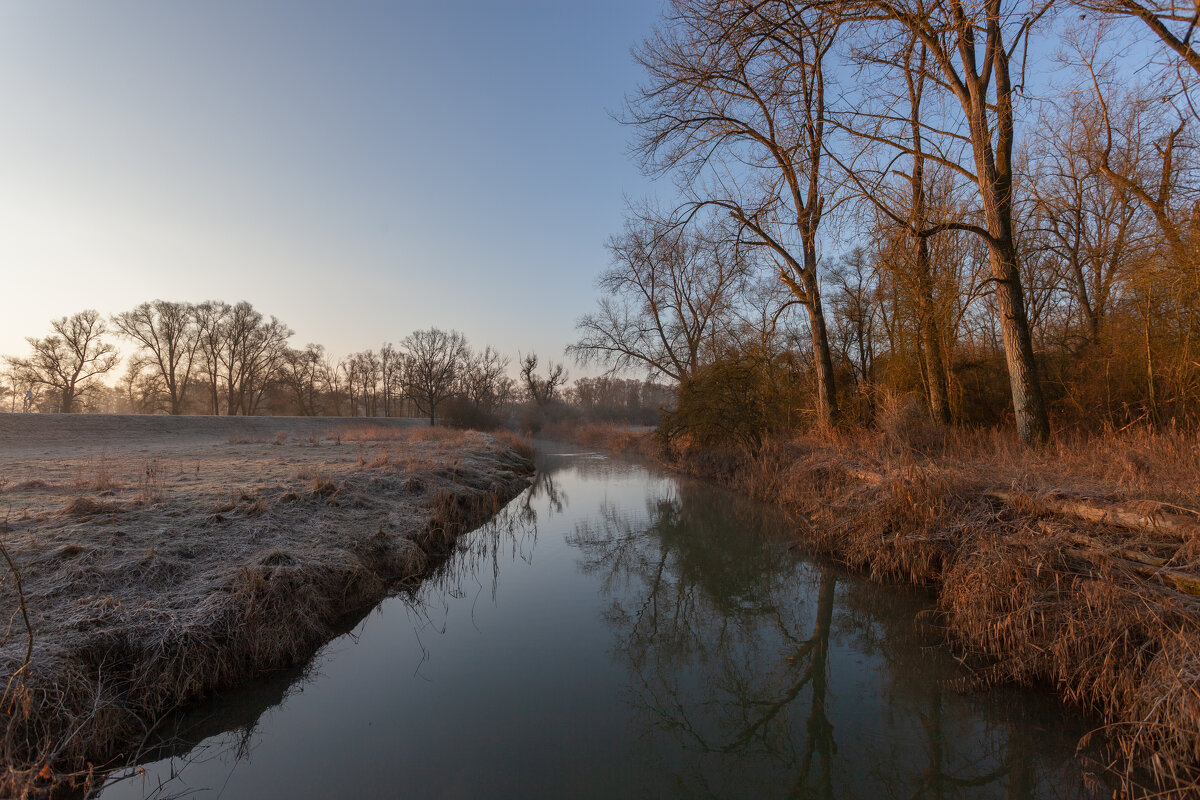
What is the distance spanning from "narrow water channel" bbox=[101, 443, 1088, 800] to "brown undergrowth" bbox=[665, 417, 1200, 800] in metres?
0.31

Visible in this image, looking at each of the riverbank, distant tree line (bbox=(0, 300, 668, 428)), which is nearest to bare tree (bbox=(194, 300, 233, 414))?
distant tree line (bbox=(0, 300, 668, 428))

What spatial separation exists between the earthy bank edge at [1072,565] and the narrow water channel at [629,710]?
13.4 inches

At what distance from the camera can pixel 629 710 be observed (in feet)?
13.5

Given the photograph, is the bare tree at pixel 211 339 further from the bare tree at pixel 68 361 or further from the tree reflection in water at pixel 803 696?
the tree reflection in water at pixel 803 696

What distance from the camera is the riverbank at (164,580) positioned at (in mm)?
3227

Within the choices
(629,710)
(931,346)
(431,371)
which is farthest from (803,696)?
(431,371)

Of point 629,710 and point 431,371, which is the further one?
point 431,371

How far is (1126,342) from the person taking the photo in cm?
900

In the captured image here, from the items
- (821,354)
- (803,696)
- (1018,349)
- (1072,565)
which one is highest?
(821,354)

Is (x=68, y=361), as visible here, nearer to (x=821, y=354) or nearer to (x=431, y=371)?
(x=431, y=371)

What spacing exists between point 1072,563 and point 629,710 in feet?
12.2

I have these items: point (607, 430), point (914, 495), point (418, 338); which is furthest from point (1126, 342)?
point (418, 338)

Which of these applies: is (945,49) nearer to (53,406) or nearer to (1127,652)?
(1127,652)

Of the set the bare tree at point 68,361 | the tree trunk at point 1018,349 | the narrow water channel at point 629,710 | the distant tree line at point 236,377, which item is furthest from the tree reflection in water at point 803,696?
the bare tree at point 68,361
